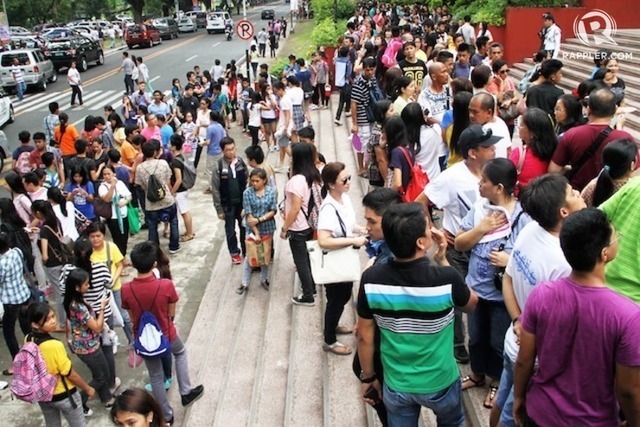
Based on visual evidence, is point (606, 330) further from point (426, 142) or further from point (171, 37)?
point (171, 37)

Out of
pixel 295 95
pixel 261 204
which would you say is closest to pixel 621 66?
pixel 295 95

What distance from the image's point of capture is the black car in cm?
3052

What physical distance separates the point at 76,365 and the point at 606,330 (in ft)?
20.0

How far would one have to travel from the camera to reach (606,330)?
8.26 ft

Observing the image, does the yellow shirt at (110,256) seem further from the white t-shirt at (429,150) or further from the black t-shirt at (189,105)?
the black t-shirt at (189,105)

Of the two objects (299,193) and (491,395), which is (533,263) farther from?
(299,193)

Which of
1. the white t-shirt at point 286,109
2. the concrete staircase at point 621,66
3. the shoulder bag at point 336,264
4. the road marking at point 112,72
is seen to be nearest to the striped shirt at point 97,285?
the shoulder bag at point 336,264

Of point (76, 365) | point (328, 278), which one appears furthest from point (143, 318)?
point (76, 365)

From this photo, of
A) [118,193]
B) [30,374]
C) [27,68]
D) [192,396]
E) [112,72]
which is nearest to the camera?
[30,374]

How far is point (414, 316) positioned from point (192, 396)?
329 cm

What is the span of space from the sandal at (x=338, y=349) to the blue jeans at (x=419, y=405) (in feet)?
7.37

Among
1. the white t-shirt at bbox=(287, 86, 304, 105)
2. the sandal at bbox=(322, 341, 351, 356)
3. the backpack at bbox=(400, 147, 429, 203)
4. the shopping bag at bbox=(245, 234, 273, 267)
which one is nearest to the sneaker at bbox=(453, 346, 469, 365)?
the sandal at bbox=(322, 341, 351, 356)

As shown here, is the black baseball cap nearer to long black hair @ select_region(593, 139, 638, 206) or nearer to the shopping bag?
long black hair @ select_region(593, 139, 638, 206)

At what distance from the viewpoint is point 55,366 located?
193 inches
